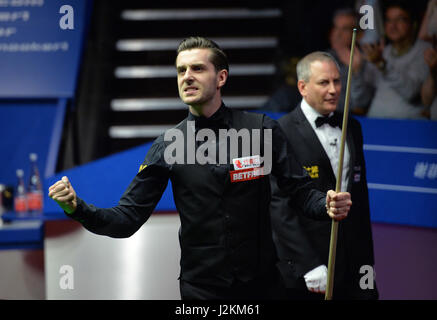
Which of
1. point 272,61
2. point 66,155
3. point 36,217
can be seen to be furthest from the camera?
point 272,61

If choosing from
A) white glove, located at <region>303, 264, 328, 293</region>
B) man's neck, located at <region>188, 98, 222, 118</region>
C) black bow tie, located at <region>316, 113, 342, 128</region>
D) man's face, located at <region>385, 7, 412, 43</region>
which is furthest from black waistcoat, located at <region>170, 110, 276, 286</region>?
man's face, located at <region>385, 7, 412, 43</region>

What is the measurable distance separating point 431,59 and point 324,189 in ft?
4.30

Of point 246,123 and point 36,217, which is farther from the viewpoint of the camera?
point 36,217

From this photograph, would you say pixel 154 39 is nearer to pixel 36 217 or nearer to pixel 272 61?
pixel 272 61

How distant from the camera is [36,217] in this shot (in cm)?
412

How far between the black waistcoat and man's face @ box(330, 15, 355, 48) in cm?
186

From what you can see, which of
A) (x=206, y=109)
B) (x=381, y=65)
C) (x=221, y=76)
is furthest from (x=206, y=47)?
(x=381, y=65)

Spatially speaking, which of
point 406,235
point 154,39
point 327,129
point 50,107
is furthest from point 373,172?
point 154,39

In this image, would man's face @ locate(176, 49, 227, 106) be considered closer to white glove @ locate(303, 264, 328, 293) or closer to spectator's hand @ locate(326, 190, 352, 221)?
spectator's hand @ locate(326, 190, 352, 221)

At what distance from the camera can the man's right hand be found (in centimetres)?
221

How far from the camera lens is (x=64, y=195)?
224 centimetres

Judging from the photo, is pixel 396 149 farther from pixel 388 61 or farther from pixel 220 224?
pixel 220 224

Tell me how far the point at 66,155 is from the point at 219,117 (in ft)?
7.93

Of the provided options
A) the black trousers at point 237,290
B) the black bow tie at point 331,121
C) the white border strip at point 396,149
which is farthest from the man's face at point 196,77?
the white border strip at point 396,149
